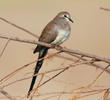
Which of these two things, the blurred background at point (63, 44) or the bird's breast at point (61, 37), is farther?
the blurred background at point (63, 44)

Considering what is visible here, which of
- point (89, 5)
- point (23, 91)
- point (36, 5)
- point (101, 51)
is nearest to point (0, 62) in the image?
point (23, 91)

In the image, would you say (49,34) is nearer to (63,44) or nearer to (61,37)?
(61,37)

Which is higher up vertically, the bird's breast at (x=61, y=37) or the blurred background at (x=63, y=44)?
the bird's breast at (x=61, y=37)

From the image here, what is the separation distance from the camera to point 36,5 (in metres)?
6.64

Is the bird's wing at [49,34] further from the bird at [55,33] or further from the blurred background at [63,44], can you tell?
the blurred background at [63,44]

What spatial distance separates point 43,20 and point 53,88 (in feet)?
6.39

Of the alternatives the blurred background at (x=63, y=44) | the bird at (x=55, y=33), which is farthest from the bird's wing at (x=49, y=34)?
the blurred background at (x=63, y=44)

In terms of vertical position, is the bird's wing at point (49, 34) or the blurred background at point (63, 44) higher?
the bird's wing at point (49, 34)

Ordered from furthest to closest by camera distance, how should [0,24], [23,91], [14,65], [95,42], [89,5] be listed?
[89,5], [0,24], [95,42], [14,65], [23,91]

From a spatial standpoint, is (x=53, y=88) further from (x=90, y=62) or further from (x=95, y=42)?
(x=90, y=62)

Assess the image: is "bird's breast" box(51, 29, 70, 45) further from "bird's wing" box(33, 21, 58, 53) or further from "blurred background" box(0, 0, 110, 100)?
"blurred background" box(0, 0, 110, 100)

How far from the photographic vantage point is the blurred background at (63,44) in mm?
3895

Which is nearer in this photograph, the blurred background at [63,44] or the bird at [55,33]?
the bird at [55,33]

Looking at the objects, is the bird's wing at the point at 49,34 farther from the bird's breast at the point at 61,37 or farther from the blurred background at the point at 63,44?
the blurred background at the point at 63,44
